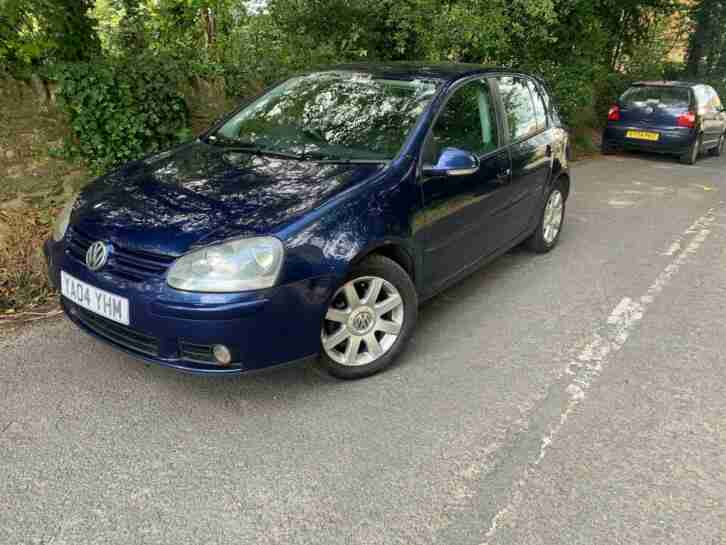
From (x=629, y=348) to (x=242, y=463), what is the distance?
252 cm

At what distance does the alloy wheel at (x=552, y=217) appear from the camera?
18.4 ft

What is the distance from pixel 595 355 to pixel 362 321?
152 centimetres

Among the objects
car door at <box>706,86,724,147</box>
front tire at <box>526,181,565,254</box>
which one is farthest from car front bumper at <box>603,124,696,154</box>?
front tire at <box>526,181,565,254</box>

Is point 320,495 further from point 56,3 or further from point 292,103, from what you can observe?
point 56,3

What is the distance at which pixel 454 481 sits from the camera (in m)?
2.65

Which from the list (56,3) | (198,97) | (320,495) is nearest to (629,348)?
(320,495)

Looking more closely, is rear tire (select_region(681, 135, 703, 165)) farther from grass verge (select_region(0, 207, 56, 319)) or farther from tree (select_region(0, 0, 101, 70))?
grass verge (select_region(0, 207, 56, 319))

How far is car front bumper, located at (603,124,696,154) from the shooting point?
38.3 ft

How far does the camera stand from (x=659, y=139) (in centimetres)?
1178

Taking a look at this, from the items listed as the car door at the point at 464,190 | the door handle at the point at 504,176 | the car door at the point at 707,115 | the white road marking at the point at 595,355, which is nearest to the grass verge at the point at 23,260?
the car door at the point at 464,190

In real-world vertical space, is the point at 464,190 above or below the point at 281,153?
below

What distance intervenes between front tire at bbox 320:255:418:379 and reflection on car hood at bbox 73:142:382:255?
49 cm

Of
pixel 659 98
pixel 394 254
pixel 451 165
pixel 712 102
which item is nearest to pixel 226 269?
pixel 394 254

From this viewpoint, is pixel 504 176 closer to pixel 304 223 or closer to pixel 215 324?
pixel 304 223
